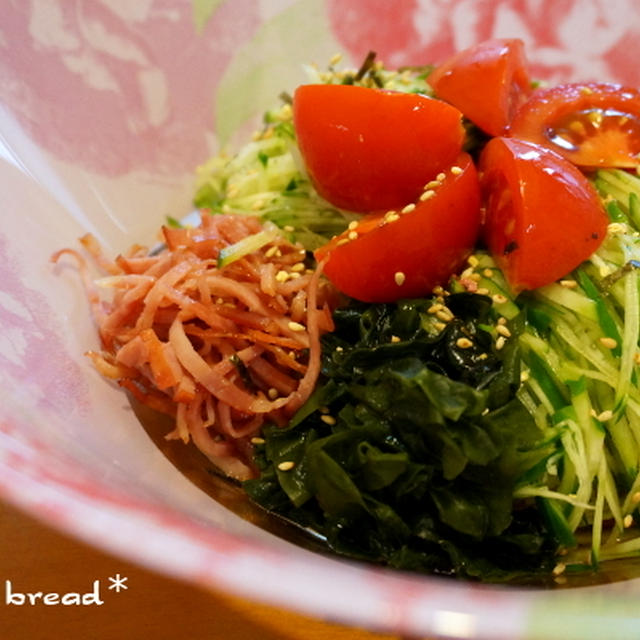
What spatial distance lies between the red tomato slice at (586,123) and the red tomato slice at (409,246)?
38 centimetres

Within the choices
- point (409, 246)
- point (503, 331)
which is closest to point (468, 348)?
point (503, 331)

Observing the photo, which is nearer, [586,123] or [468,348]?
[468,348]

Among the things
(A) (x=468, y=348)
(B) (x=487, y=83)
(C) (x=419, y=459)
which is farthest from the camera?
(B) (x=487, y=83)

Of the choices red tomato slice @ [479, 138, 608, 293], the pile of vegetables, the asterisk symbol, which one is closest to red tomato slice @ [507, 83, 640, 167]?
the pile of vegetables

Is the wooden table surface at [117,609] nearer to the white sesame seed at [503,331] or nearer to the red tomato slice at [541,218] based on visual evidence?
the white sesame seed at [503,331]

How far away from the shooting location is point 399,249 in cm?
174

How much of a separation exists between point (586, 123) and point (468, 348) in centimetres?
92

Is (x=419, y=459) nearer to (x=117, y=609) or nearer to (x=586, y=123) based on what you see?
(x=117, y=609)

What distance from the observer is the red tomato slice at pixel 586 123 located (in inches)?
78.4

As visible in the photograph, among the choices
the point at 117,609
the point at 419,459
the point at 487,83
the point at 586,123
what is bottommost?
the point at 117,609

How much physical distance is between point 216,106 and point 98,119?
0.58 meters

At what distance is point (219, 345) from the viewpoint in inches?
68.7

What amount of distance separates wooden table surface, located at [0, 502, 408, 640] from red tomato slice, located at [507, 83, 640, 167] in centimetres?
144

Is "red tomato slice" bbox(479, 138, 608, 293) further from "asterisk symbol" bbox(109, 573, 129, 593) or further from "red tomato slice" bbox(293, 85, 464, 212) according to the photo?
"asterisk symbol" bbox(109, 573, 129, 593)
